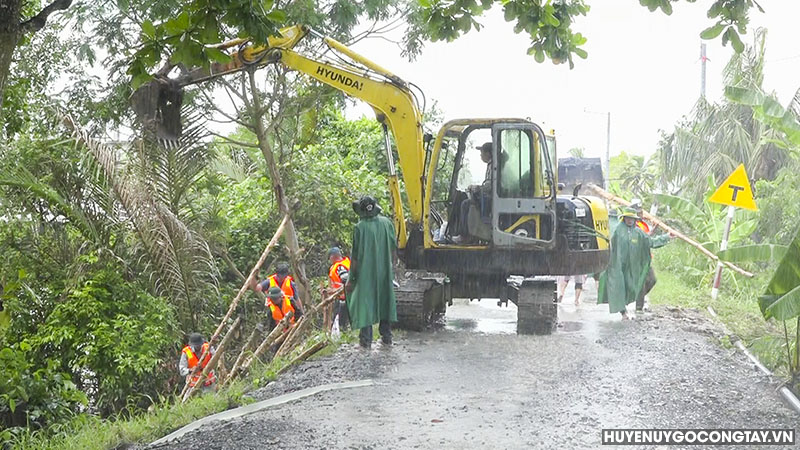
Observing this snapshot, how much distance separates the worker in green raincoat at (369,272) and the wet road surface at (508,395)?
445 mm

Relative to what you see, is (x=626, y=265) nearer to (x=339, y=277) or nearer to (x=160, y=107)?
(x=339, y=277)

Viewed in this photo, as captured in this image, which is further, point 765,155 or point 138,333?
point 765,155

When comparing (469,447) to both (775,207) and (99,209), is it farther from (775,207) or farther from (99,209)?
(775,207)

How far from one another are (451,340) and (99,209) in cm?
520

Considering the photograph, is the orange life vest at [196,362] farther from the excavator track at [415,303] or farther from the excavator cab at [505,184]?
the excavator cab at [505,184]

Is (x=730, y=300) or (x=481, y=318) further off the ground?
(x=730, y=300)

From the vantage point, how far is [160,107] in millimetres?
11867

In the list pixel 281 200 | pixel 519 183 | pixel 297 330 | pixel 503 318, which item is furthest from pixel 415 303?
pixel 281 200

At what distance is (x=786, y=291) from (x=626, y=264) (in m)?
5.91

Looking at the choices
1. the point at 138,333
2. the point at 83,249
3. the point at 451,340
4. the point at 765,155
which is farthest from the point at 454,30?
the point at 765,155

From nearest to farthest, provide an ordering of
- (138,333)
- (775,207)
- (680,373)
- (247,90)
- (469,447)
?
(469,447)
(680,373)
(138,333)
(247,90)
(775,207)

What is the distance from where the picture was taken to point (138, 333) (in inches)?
452

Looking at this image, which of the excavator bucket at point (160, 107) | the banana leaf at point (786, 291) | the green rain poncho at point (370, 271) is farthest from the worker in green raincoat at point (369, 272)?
the banana leaf at point (786, 291)

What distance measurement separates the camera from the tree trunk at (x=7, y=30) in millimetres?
5391
